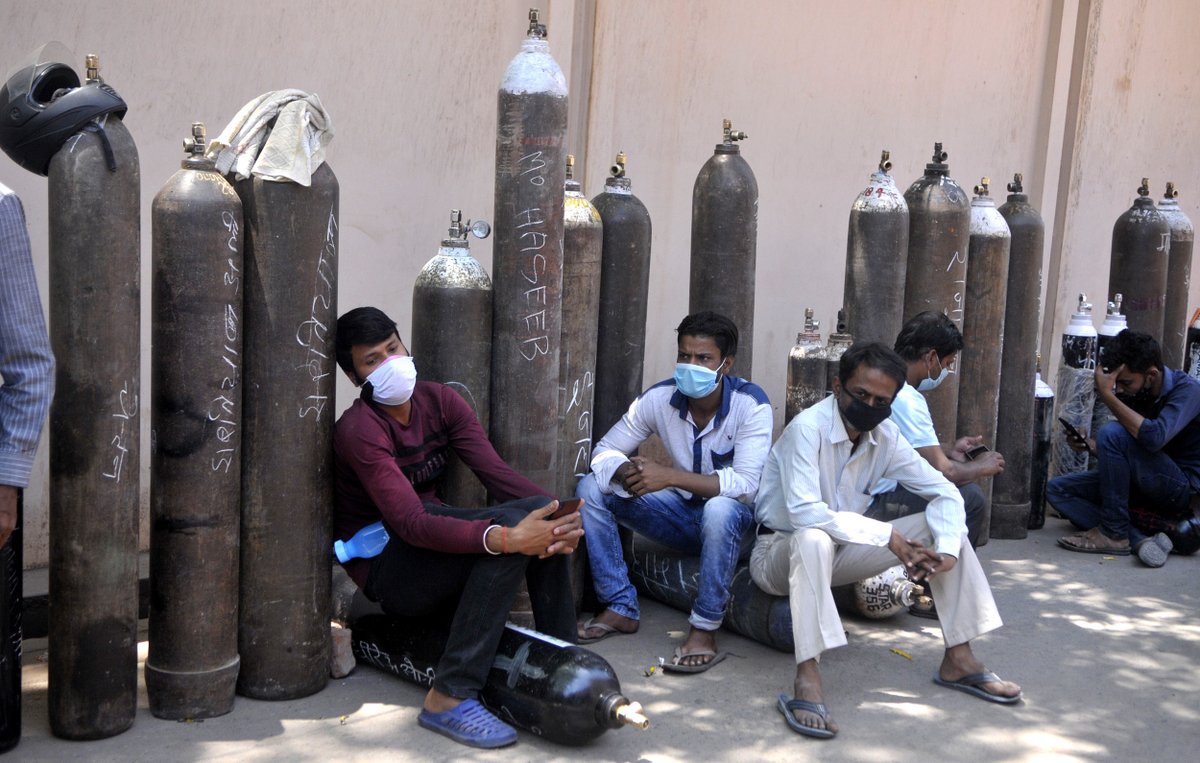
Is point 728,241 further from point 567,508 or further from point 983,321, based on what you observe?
point 567,508

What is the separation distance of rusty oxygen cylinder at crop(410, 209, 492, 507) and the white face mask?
0.48 meters

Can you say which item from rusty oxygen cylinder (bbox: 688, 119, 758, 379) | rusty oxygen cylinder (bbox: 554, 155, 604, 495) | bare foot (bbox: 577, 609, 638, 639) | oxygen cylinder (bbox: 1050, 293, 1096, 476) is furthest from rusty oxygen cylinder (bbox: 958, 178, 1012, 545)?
bare foot (bbox: 577, 609, 638, 639)

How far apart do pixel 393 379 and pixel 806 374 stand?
79.4 inches

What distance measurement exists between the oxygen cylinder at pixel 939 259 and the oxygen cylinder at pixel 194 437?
11.1 feet

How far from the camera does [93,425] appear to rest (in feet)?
11.4

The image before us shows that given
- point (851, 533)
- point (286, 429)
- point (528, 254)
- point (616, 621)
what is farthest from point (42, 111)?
point (851, 533)

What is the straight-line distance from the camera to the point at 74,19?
4.74m

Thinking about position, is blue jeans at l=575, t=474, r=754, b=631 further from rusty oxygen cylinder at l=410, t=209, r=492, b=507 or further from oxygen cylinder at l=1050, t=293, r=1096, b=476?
oxygen cylinder at l=1050, t=293, r=1096, b=476

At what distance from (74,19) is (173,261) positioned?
1691 millimetres

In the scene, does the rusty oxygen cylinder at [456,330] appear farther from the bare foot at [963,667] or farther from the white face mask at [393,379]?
the bare foot at [963,667]

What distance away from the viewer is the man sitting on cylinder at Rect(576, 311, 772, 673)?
4590mm

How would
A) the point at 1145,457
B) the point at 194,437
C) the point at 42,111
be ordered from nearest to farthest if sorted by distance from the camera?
the point at 42,111
the point at 194,437
the point at 1145,457

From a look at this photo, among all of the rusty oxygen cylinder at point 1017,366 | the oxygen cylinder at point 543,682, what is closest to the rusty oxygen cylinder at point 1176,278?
the rusty oxygen cylinder at point 1017,366

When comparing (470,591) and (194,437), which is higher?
(194,437)
